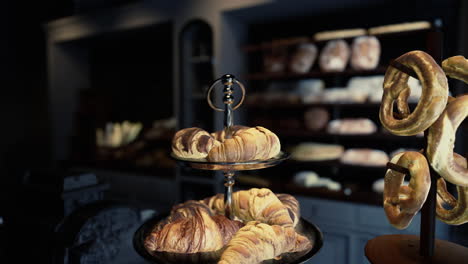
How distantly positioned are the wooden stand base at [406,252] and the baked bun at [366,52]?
1.93 meters

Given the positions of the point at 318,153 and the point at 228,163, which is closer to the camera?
the point at 228,163

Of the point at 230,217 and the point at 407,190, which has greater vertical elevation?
the point at 407,190

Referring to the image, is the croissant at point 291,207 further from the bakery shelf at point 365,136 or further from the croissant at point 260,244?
the bakery shelf at point 365,136

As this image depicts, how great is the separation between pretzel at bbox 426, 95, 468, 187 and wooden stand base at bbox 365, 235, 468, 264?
0.64 feet

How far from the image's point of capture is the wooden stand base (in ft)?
2.46

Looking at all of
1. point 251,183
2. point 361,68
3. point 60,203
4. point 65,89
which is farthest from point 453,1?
point 65,89

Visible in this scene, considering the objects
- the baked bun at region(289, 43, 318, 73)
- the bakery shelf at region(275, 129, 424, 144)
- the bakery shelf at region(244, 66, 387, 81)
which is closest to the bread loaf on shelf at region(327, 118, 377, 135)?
the bakery shelf at region(275, 129, 424, 144)

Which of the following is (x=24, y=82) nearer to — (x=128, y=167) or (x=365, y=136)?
(x=128, y=167)

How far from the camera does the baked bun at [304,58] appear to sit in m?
2.81

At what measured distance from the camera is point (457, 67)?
2.46 feet

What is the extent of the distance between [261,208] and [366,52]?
2.01 meters

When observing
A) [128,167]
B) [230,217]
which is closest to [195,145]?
[230,217]

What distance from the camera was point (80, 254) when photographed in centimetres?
103

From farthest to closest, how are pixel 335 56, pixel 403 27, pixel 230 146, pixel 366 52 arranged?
1. pixel 335 56
2. pixel 366 52
3. pixel 403 27
4. pixel 230 146
